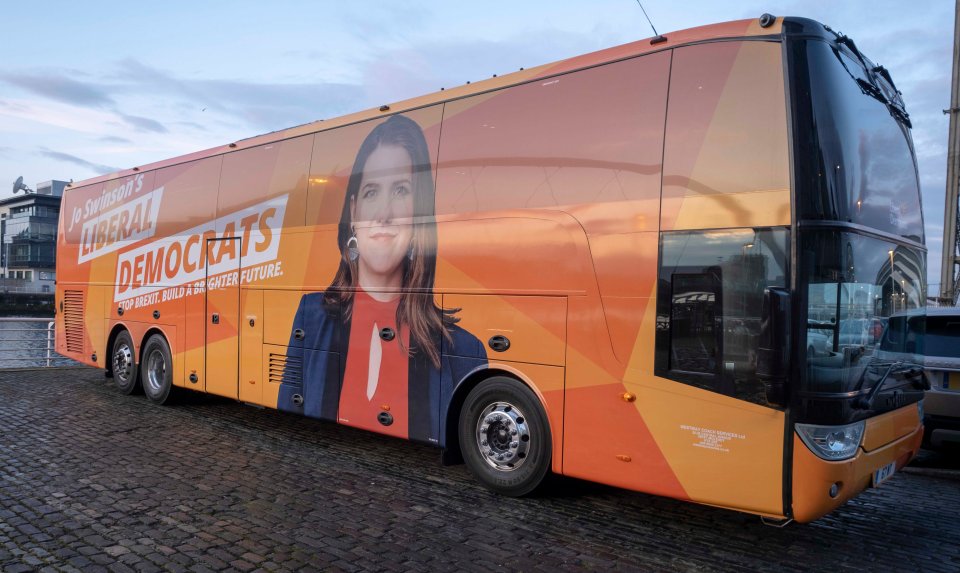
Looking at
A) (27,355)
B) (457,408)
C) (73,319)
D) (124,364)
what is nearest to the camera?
(457,408)

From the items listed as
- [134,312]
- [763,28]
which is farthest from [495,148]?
[134,312]

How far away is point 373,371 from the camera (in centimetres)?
729

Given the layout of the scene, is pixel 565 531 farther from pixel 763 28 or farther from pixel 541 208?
pixel 763 28

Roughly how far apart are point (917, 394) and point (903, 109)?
253 centimetres

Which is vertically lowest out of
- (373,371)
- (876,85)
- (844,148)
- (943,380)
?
(373,371)

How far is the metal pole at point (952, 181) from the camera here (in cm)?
1412

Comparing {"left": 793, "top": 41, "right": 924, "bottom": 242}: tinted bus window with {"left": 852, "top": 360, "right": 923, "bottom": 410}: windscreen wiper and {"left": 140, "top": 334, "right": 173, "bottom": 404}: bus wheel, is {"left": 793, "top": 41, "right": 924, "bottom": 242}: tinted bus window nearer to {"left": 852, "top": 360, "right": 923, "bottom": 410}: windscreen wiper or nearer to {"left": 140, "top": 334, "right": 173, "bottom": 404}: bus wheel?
{"left": 852, "top": 360, "right": 923, "bottom": 410}: windscreen wiper

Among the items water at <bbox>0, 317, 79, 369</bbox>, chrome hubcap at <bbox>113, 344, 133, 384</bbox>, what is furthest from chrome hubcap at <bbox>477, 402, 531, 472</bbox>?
water at <bbox>0, 317, 79, 369</bbox>

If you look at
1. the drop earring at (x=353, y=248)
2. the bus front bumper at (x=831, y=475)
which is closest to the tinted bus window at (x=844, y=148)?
the bus front bumper at (x=831, y=475)

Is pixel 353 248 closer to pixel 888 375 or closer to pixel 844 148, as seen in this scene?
pixel 844 148

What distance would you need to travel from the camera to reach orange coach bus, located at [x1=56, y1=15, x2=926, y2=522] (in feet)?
14.9

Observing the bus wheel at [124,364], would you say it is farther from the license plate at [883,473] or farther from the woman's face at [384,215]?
the license plate at [883,473]

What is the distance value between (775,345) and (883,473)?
5.51ft

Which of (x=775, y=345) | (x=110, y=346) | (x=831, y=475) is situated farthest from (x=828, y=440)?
(x=110, y=346)
